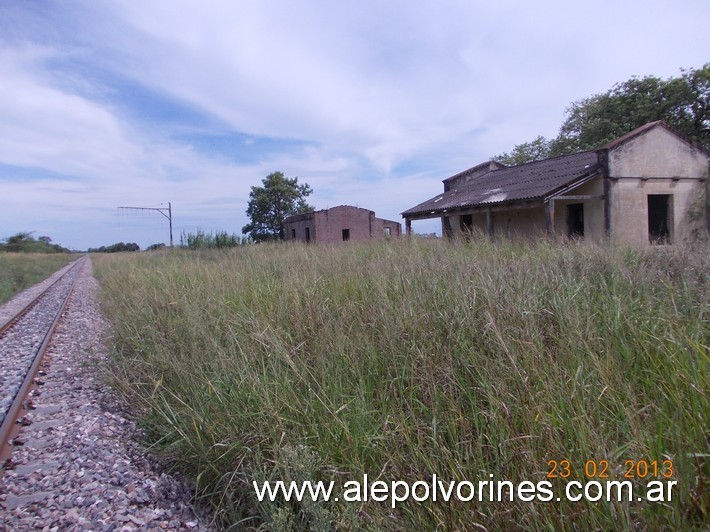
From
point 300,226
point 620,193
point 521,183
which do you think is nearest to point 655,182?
point 620,193

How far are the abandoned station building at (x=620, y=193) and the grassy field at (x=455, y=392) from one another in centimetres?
1110

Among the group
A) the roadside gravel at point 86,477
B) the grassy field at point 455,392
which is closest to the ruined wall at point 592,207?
the grassy field at point 455,392

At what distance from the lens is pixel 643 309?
3426mm

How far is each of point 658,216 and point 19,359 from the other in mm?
20145

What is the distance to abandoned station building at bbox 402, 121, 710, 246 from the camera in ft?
50.2

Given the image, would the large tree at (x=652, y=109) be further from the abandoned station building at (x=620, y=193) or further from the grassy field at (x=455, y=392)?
the grassy field at (x=455, y=392)

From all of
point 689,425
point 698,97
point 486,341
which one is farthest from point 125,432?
point 698,97

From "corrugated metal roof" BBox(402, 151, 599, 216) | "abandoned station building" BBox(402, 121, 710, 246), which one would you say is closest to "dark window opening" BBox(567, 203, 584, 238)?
"abandoned station building" BBox(402, 121, 710, 246)

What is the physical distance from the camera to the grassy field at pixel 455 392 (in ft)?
6.75

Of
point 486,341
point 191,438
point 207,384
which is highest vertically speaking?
point 486,341

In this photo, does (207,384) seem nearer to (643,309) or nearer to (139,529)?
(139,529)

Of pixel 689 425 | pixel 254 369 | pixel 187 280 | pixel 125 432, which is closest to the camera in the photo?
pixel 689 425

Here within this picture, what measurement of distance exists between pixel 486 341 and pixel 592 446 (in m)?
1.13

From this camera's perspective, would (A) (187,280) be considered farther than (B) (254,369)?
Yes
